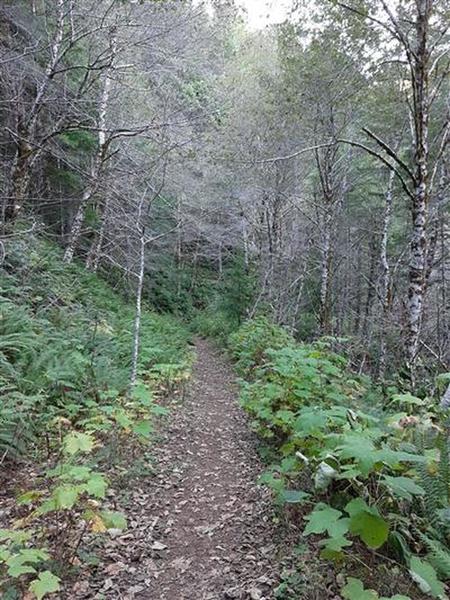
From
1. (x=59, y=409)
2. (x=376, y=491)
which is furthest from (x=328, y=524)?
(x=59, y=409)

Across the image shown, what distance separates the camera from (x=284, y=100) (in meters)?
12.5

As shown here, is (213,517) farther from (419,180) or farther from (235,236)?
(235,236)

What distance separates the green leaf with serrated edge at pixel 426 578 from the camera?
1995 millimetres

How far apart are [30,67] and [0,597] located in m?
8.95

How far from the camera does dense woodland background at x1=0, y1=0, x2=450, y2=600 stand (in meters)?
2.97

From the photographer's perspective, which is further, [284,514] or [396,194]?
[396,194]

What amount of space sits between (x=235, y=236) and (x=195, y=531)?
1912 cm

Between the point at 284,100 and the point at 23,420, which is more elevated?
the point at 284,100

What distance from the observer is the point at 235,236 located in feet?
71.5

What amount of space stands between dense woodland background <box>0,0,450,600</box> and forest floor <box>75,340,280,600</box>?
39cm

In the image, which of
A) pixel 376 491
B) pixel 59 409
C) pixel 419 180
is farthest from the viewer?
pixel 59 409

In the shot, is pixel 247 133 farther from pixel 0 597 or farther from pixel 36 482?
pixel 0 597

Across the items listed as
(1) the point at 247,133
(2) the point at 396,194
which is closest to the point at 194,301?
(1) the point at 247,133

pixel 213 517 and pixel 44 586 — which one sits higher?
pixel 44 586
